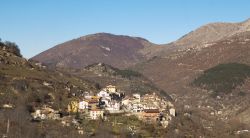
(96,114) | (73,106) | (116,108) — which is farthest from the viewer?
(116,108)

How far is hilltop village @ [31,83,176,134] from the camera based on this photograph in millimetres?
130875

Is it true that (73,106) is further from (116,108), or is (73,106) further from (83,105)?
(116,108)

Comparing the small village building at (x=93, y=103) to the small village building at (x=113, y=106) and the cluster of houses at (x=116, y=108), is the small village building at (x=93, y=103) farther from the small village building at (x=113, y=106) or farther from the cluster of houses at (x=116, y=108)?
the small village building at (x=113, y=106)

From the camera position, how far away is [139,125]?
135 meters

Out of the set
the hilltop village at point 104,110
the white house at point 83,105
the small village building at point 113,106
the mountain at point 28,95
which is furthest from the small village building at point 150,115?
the mountain at point 28,95

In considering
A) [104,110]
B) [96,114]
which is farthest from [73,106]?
[96,114]

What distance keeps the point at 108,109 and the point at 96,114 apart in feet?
37.2

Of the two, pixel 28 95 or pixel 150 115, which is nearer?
pixel 28 95

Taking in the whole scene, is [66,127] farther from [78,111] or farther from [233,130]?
[233,130]

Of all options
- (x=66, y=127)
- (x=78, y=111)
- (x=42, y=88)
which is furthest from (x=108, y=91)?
(x=66, y=127)

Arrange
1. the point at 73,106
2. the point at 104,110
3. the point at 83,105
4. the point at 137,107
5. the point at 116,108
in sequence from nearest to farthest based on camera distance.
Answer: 1. the point at 73,106
2. the point at 104,110
3. the point at 83,105
4. the point at 116,108
5. the point at 137,107

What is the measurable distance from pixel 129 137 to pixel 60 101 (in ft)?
102

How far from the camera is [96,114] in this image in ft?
449

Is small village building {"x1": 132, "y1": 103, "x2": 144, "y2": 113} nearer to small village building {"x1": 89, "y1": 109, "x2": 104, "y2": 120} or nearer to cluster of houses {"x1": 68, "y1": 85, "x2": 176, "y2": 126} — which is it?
cluster of houses {"x1": 68, "y1": 85, "x2": 176, "y2": 126}
